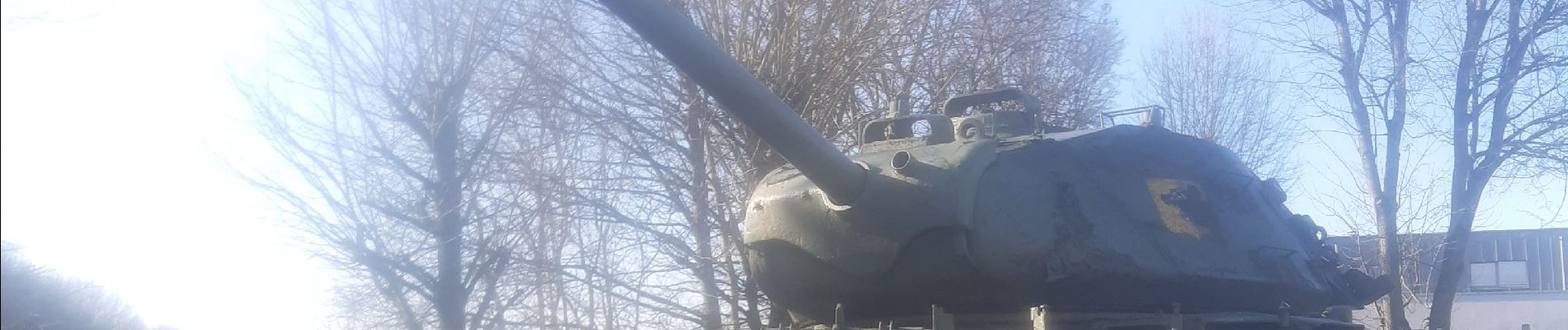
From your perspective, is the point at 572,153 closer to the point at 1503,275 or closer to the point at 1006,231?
the point at 1006,231

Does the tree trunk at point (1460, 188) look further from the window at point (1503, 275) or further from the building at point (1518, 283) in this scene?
the window at point (1503, 275)

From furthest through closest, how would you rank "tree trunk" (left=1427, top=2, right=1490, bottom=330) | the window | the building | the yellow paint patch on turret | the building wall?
the building wall < the window < the building < "tree trunk" (left=1427, top=2, right=1490, bottom=330) < the yellow paint patch on turret

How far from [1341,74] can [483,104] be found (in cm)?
1268

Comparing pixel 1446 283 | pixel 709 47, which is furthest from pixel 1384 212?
pixel 709 47

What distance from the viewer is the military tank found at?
734 centimetres

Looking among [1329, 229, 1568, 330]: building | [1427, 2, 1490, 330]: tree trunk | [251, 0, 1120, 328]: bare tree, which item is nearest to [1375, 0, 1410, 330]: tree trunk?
[1427, 2, 1490, 330]: tree trunk

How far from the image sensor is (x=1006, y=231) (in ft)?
24.3

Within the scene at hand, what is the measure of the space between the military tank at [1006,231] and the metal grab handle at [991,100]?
0.04ft

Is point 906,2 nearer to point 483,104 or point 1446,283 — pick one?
point 483,104

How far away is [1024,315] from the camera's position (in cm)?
745

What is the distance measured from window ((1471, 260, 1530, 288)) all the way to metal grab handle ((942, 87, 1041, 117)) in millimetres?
33303

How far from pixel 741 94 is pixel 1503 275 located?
37049mm

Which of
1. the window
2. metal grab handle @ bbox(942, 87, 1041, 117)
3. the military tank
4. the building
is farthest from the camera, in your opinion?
the window

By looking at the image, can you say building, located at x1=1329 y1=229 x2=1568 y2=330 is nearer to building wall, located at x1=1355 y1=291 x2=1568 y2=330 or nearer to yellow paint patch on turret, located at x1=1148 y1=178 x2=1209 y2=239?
building wall, located at x1=1355 y1=291 x2=1568 y2=330
